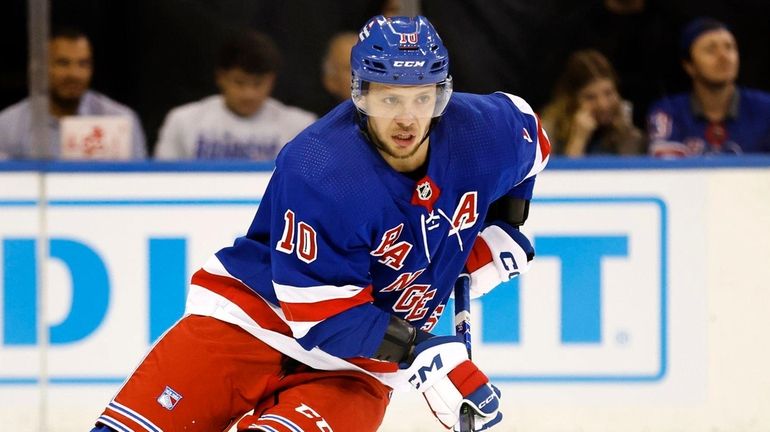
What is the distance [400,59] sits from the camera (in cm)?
253

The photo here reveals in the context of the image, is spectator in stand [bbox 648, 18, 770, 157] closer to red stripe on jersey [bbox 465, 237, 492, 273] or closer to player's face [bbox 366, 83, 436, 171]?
red stripe on jersey [bbox 465, 237, 492, 273]

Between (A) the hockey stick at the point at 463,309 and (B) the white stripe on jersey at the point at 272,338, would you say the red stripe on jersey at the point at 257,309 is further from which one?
(A) the hockey stick at the point at 463,309

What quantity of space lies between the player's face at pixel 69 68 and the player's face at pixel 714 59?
1940mm

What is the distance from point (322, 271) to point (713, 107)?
6.95 feet

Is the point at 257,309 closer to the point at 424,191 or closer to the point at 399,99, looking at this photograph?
the point at 424,191

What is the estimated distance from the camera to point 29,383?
13.6 feet

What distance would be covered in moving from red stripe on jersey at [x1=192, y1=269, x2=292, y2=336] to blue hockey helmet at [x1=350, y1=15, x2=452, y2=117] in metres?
0.51

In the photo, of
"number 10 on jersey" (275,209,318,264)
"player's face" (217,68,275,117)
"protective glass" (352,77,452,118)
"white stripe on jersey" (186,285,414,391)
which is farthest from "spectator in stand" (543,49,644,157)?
"number 10 on jersey" (275,209,318,264)

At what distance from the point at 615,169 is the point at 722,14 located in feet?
2.13

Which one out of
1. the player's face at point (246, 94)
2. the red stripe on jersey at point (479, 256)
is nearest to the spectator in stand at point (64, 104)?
the player's face at point (246, 94)

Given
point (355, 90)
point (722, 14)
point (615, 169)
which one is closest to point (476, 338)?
point (615, 169)

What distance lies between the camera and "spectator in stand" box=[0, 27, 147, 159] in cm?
420

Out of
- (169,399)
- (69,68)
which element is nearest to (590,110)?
(69,68)

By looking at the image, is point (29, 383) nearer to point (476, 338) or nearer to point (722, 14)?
point (476, 338)
